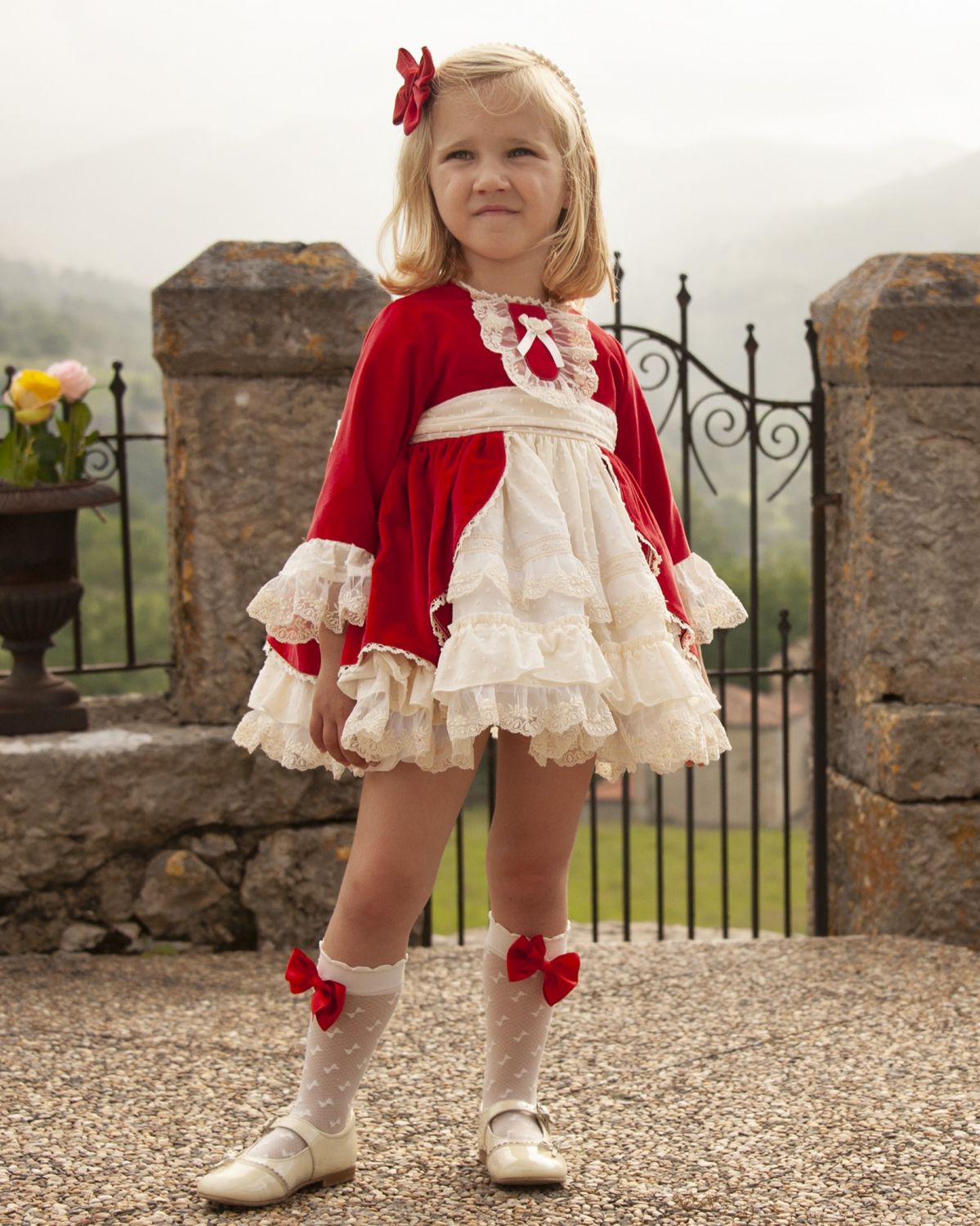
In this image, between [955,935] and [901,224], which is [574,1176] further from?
[901,224]

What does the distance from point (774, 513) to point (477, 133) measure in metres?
48.3

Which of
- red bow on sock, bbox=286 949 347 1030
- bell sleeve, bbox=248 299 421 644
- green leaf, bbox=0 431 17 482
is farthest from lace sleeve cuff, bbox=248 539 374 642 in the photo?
green leaf, bbox=0 431 17 482

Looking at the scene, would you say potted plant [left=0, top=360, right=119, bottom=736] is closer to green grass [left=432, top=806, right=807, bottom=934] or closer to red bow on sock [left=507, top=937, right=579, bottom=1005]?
red bow on sock [left=507, top=937, right=579, bottom=1005]

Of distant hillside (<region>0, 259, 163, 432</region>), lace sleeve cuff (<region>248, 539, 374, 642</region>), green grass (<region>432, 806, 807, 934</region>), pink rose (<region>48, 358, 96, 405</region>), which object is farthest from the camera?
distant hillside (<region>0, 259, 163, 432</region>)

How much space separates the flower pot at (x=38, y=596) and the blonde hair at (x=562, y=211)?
57.5 inches

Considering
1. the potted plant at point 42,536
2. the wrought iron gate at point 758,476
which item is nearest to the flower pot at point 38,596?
the potted plant at point 42,536

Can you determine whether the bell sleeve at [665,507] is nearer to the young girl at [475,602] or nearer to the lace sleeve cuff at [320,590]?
the young girl at [475,602]

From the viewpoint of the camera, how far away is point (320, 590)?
1.85 meters

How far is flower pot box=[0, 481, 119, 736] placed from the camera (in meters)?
3.18

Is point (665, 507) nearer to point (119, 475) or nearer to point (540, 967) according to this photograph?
point (540, 967)

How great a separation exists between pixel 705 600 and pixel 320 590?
0.69 m

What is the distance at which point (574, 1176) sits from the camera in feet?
6.65

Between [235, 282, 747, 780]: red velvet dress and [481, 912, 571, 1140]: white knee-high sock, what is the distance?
0.34 m

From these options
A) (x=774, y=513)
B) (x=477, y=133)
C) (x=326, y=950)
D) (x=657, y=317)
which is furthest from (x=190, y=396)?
(x=774, y=513)
